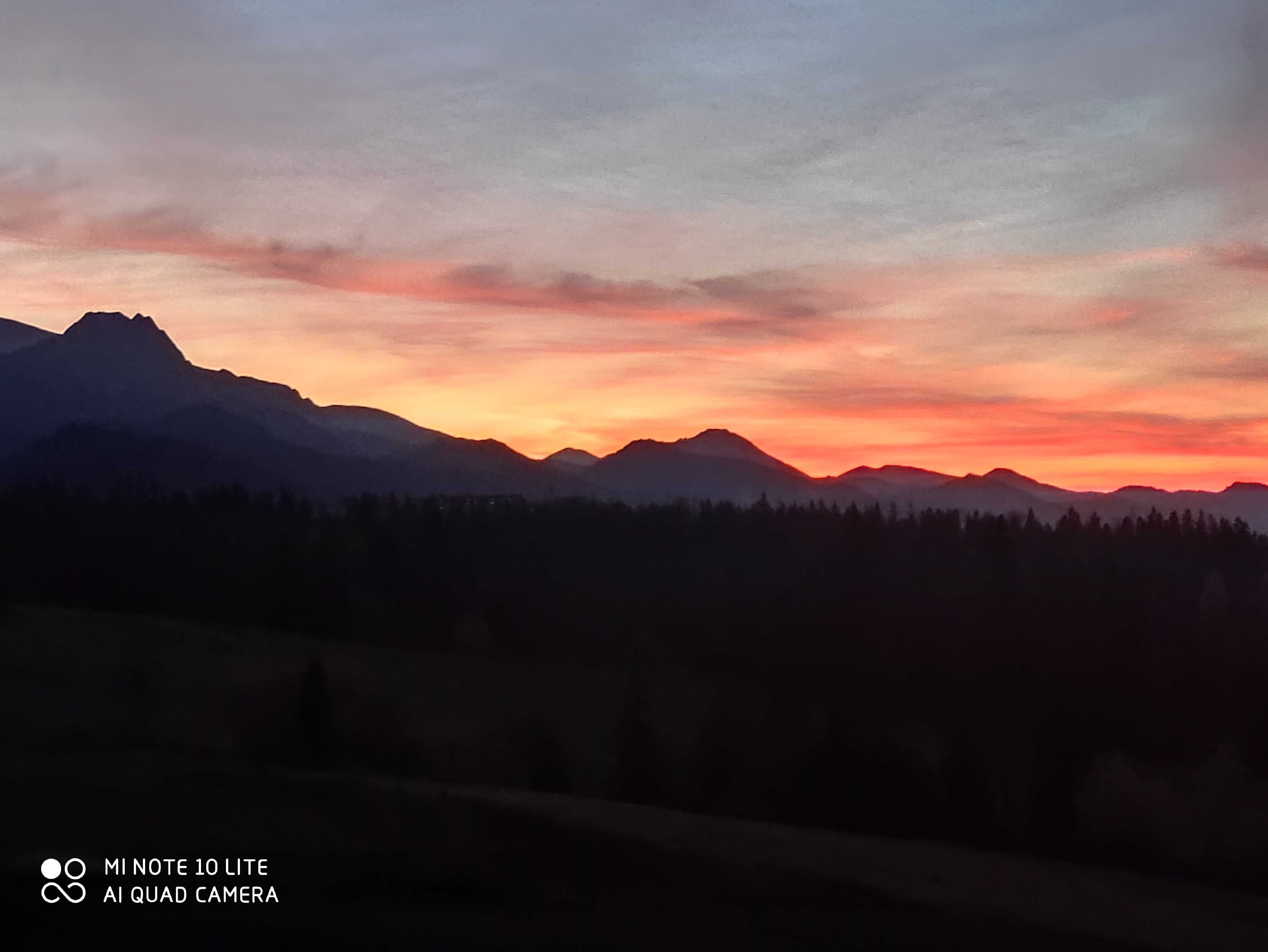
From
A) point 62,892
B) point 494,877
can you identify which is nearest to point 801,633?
point 494,877

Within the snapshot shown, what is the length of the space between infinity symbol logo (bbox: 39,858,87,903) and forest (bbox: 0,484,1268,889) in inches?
1123

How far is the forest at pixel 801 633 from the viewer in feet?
184

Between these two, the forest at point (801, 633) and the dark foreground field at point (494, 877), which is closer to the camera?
the dark foreground field at point (494, 877)

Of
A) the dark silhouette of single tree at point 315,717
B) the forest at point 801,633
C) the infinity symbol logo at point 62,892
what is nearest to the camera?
the infinity symbol logo at point 62,892

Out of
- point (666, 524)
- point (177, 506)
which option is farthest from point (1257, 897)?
point (177, 506)

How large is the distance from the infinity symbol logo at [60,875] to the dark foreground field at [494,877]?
0.14m

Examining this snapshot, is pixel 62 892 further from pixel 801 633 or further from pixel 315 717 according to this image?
pixel 801 633

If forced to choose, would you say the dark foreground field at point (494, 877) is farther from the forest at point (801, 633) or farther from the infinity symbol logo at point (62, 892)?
the forest at point (801, 633)

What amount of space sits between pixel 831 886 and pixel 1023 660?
56758mm

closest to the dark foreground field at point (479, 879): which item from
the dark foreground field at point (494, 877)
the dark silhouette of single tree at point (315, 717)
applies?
the dark foreground field at point (494, 877)

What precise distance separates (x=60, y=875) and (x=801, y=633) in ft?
233

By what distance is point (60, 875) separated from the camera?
17.6m

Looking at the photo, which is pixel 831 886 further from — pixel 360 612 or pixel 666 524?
pixel 666 524

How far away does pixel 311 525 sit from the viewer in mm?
111750
